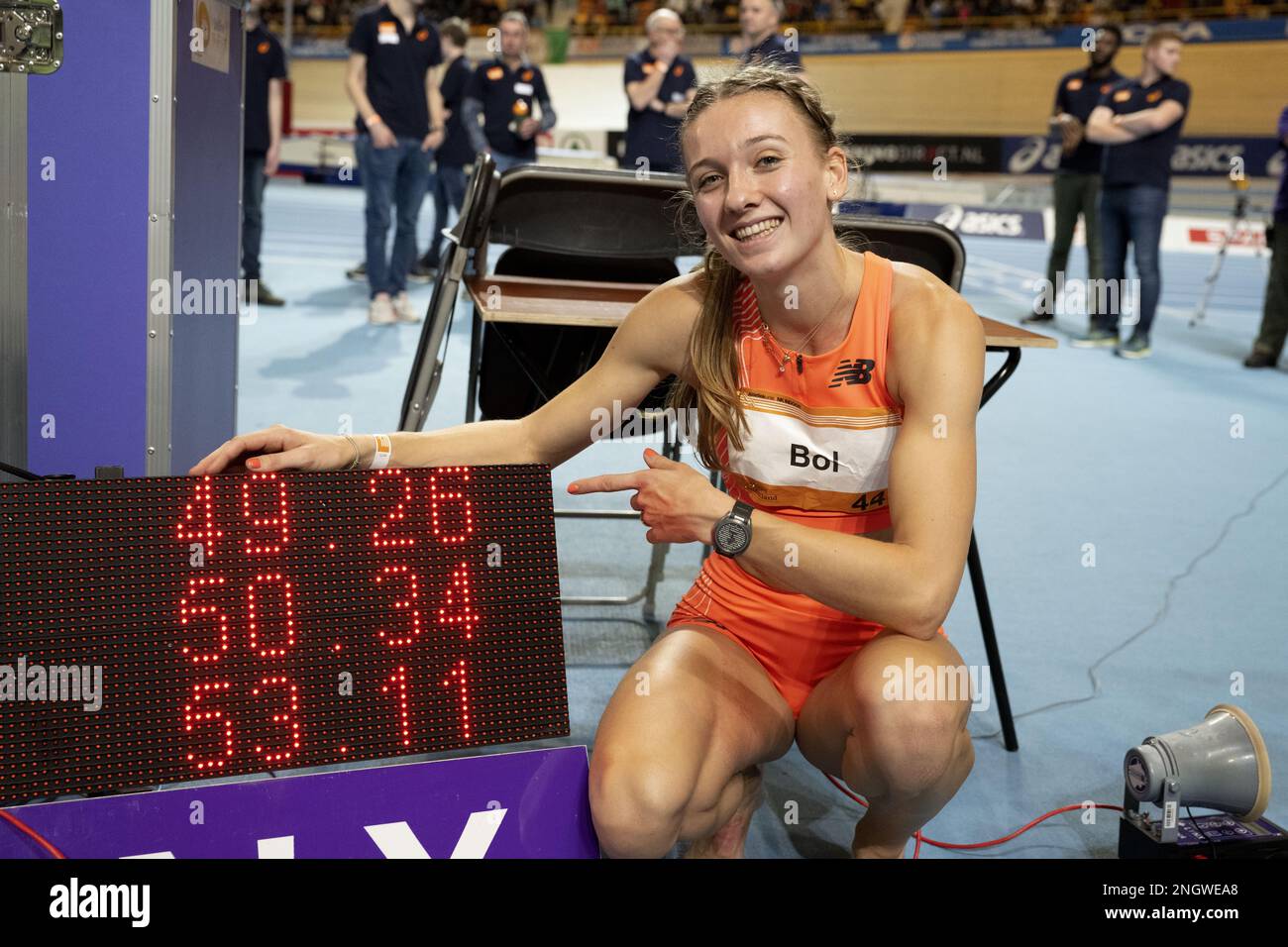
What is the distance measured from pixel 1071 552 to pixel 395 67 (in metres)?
5.16

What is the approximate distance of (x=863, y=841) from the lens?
1999 mm

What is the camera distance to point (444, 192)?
30.6ft

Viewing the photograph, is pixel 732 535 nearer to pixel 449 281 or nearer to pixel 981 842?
pixel 981 842

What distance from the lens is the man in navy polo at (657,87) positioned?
7488 millimetres

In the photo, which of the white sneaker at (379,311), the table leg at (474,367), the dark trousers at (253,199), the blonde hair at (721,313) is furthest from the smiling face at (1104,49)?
the blonde hair at (721,313)

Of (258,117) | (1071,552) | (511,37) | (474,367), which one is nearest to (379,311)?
(258,117)

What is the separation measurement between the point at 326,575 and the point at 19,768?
43 cm

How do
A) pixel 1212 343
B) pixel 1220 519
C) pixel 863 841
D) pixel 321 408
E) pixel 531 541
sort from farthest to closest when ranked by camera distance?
pixel 1212 343
pixel 321 408
pixel 1220 519
pixel 863 841
pixel 531 541

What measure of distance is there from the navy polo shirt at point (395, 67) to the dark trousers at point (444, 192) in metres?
1.51

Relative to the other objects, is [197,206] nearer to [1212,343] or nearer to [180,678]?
[180,678]

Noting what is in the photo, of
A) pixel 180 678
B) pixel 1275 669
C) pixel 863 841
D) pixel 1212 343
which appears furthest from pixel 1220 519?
pixel 1212 343

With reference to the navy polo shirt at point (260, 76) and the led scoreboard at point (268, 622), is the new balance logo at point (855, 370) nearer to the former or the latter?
the led scoreboard at point (268, 622)
